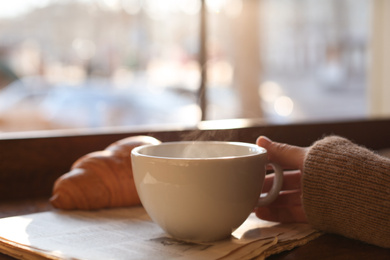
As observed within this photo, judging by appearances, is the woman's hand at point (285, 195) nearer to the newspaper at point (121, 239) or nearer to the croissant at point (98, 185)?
the newspaper at point (121, 239)

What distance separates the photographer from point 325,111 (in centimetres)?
401

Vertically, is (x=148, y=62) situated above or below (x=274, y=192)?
above

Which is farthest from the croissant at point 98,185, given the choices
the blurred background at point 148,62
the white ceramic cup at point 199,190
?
the blurred background at point 148,62

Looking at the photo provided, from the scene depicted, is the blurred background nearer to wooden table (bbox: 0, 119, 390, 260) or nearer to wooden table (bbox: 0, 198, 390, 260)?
wooden table (bbox: 0, 119, 390, 260)

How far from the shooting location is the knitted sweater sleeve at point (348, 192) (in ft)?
1.56

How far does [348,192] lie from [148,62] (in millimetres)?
3527

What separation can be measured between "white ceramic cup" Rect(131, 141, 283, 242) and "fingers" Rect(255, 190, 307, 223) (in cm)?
8

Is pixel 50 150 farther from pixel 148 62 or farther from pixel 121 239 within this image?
pixel 148 62

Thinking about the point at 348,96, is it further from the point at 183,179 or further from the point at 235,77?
the point at 183,179

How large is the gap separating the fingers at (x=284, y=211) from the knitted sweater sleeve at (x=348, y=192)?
3 centimetres

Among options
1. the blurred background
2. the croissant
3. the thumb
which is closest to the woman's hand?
the thumb

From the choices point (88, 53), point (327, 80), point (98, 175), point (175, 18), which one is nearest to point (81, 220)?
point (98, 175)

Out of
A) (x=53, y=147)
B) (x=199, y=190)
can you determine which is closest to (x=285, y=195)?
(x=199, y=190)

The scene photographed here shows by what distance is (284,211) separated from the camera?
548 mm
